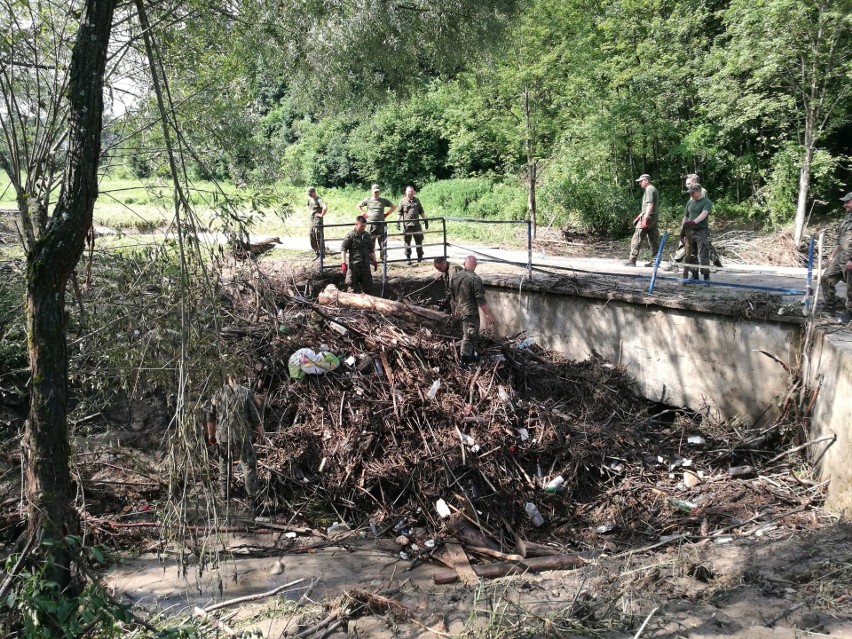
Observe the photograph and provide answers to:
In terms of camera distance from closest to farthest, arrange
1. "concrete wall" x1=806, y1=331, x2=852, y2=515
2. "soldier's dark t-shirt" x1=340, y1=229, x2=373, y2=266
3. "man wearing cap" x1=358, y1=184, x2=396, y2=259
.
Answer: "concrete wall" x1=806, y1=331, x2=852, y2=515 < "soldier's dark t-shirt" x1=340, y1=229, x2=373, y2=266 < "man wearing cap" x1=358, y1=184, x2=396, y2=259

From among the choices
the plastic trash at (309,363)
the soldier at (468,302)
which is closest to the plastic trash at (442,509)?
the soldier at (468,302)

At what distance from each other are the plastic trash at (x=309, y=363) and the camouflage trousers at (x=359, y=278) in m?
2.62

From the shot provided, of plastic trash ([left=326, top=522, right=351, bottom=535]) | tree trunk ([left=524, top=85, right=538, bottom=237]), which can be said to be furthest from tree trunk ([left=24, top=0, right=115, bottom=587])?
tree trunk ([left=524, top=85, right=538, bottom=237])

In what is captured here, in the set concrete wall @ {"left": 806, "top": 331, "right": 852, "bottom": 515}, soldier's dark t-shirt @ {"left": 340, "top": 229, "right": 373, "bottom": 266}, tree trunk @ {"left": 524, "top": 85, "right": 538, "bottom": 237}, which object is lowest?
concrete wall @ {"left": 806, "top": 331, "right": 852, "bottom": 515}

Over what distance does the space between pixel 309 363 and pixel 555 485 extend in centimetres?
338

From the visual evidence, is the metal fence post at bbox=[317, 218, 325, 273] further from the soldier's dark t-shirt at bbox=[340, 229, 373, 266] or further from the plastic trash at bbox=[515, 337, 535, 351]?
the plastic trash at bbox=[515, 337, 535, 351]

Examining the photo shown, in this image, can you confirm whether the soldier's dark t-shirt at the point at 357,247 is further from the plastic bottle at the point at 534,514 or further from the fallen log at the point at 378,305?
the plastic bottle at the point at 534,514

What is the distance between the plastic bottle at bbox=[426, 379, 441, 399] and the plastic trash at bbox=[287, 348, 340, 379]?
1.25m

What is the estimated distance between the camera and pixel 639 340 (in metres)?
9.68

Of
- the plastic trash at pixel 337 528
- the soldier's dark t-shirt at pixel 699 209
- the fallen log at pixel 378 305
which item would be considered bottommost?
the plastic trash at pixel 337 528

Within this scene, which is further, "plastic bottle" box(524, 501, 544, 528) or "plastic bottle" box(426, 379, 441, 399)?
"plastic bottle" box(426, 379, 441, 399)

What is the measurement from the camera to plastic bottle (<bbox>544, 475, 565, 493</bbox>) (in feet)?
25.2

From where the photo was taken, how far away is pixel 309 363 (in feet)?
26.9

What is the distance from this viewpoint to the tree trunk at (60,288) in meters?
3.61
